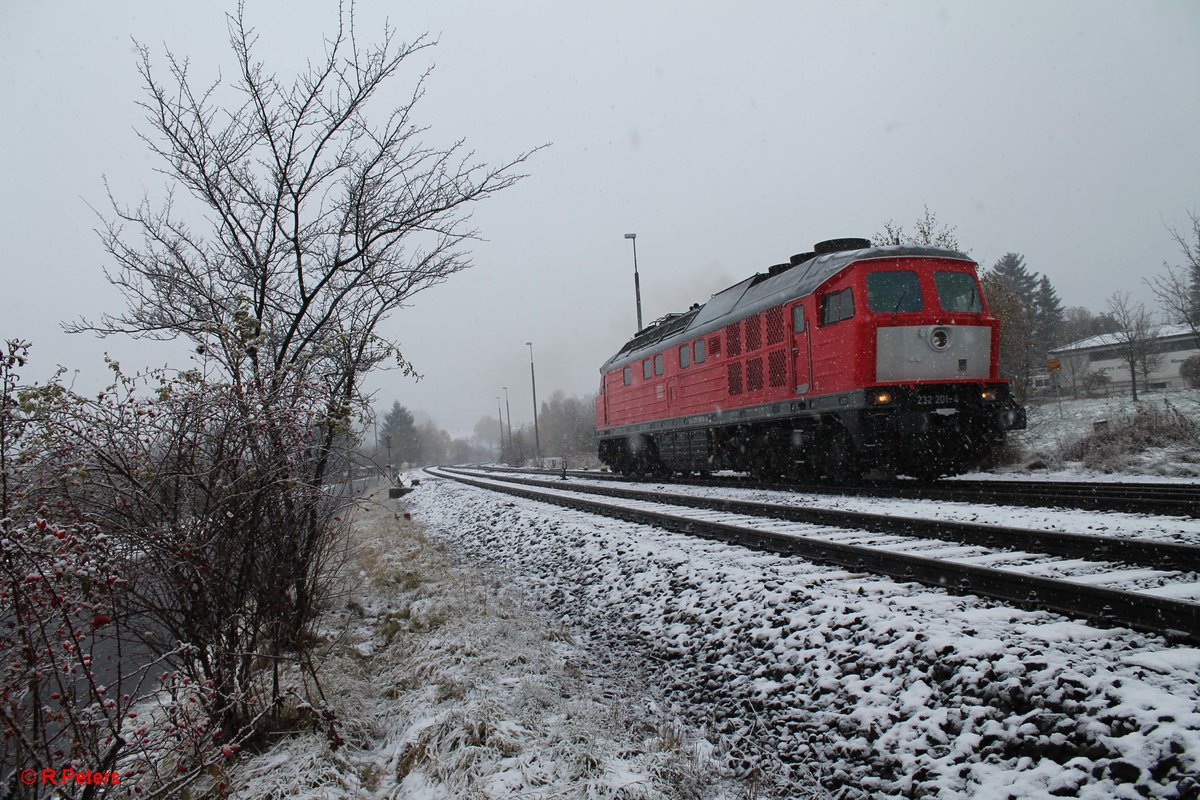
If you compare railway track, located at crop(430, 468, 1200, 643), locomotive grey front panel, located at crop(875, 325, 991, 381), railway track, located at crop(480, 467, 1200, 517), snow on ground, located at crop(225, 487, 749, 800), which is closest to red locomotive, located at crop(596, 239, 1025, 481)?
locomotive grey front panel, located at crop(875, 325, 991, 381)

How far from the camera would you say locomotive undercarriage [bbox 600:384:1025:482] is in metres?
9.02

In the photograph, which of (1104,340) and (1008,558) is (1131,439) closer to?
(1008,558)

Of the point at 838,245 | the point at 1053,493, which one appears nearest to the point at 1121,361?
the point at 838,245

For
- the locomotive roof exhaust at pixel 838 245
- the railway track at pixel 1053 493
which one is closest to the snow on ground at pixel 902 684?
the railway track at pixel 1053 493

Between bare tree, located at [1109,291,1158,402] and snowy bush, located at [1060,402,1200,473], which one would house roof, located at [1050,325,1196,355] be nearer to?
bare tree, located at [1109,291,1158,402]

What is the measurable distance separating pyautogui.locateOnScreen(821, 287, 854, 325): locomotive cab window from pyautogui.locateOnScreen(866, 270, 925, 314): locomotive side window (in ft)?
0.87

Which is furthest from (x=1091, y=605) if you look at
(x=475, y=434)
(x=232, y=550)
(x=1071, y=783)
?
(x=475, y=434)

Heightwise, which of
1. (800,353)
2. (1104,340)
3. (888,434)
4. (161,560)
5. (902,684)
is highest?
(1104,340)

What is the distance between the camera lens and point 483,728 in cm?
349

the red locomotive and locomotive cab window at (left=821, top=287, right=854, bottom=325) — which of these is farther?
locomotive cab window at (left=821, top=287, right=854, bottom=325)

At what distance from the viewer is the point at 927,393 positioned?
913cm

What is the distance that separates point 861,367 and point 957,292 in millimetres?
2115

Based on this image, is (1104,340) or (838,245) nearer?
(838,245)

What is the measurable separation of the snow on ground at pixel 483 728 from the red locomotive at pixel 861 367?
6.00 meters
